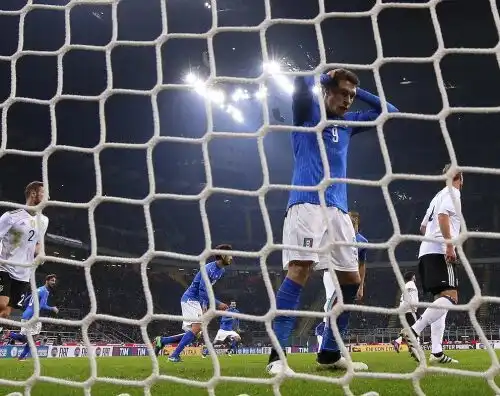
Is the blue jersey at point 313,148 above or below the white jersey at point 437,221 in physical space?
above

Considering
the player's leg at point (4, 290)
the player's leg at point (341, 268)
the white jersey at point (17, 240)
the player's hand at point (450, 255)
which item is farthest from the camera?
the player's leg at point (4, 290)

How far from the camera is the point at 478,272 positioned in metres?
20.9

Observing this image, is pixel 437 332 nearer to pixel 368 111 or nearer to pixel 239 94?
pixel 368 111

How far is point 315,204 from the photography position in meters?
2.91

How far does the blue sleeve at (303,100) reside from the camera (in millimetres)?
2852

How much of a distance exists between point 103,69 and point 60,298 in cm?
777

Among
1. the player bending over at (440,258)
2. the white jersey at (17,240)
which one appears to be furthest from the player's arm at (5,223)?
the player bending over at (440,258)

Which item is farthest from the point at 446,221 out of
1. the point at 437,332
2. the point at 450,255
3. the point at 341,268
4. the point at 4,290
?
the point at 4,290

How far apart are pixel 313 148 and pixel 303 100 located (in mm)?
271

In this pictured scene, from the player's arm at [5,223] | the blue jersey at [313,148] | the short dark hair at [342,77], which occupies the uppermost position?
the short dark hair at [342,77]

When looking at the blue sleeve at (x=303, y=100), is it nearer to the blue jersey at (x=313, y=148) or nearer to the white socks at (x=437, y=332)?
the blue jersey at (x=313, y=148)

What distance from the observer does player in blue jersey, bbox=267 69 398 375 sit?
9.40 ft

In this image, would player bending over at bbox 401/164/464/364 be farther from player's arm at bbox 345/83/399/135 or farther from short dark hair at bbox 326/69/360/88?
short dark hair at bbox 326/69/360/88

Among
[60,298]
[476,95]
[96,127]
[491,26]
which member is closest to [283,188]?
[491,26]
